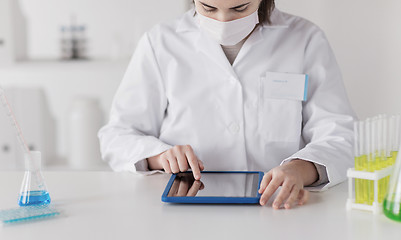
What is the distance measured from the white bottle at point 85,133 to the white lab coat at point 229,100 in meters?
1.13

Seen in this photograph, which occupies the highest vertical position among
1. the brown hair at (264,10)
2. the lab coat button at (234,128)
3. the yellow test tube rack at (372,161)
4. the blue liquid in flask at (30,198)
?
the brown hair at (264,10)

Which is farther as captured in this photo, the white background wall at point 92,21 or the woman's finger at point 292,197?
the white background wall at point 92,21

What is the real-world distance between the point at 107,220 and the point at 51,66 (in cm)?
173

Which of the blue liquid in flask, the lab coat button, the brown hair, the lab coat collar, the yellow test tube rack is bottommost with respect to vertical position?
the lab coat button

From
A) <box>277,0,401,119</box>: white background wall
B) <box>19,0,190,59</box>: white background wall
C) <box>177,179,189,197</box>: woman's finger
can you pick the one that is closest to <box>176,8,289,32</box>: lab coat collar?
<box>177,179,189,197</box>: woman's finger

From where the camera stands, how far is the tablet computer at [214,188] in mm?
1043

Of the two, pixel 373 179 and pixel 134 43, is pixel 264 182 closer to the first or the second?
pixel 373 179

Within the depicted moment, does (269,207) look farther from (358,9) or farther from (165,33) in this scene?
(358,9)

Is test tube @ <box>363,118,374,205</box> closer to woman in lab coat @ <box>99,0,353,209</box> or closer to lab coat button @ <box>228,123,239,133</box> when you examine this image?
woman in lab coat @ <box>99,0,353,209</box>

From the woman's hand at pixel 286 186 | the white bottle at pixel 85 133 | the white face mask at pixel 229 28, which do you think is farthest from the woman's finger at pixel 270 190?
the white bottle at pixel 85 133

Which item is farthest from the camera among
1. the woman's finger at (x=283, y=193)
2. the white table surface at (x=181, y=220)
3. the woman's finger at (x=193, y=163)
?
the woman's finger at (x=193, y=163)

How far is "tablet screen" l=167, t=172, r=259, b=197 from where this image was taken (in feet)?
3.54

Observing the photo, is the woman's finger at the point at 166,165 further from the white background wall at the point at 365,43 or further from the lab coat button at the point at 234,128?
the white background wall at the point at 365,43

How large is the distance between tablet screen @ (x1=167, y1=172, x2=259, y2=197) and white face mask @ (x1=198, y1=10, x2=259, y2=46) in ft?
1.22
